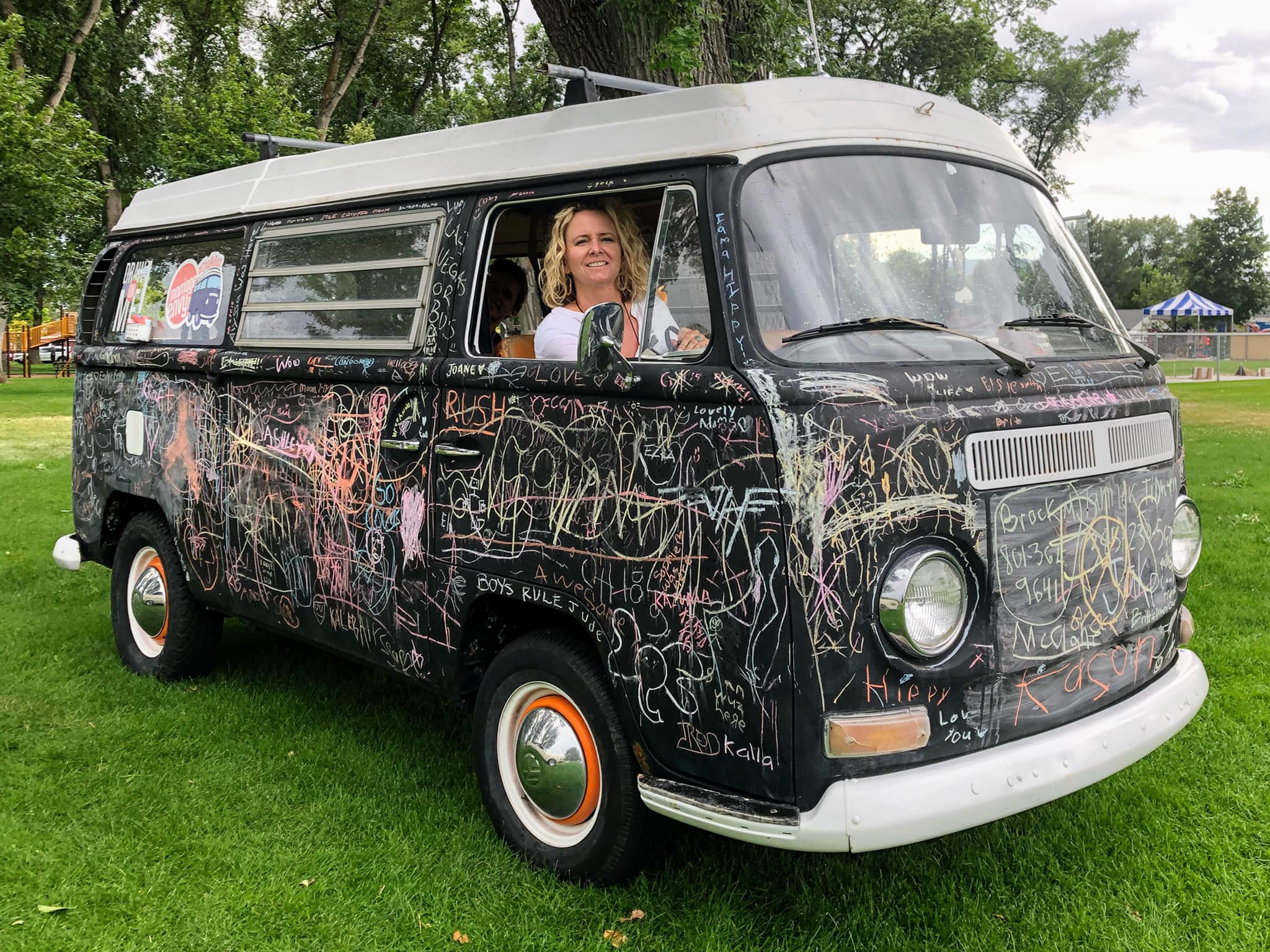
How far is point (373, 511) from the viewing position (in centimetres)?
396

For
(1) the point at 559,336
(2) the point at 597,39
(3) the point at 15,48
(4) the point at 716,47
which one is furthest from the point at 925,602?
(3) the point at 15,48

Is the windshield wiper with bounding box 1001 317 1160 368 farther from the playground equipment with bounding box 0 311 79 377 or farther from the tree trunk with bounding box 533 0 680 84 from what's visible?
the playground equipment with bounding box 0 311 79 377

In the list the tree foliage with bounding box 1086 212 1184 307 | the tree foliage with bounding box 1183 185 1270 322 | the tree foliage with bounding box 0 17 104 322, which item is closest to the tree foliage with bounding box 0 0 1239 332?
the tree foliage with bounding box 0 17 104 322

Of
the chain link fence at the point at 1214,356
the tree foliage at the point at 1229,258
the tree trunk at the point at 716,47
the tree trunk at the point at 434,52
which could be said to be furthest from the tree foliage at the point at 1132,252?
the tree trunk at the point at 716,47

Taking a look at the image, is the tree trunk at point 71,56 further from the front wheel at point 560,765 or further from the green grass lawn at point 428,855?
the front wheel at point 560,765

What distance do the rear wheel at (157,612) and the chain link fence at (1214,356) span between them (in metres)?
32.3

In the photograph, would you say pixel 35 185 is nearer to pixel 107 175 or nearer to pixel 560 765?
pixel 107 175

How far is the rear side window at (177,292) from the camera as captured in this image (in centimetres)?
498

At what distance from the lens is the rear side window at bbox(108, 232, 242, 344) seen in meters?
4.98

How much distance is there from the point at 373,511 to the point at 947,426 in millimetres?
2182

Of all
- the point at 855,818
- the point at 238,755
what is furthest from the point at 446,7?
the point at 855,818

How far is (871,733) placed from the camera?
2.65 metres

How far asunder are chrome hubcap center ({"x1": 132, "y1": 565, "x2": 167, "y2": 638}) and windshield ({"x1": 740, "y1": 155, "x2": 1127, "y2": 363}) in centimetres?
387

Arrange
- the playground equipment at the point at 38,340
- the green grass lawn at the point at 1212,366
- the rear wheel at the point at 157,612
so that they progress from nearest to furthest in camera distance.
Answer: the rear wheel at the point at 157,612 → the green grass lawn at the point at 1212,366 → the playground equipment at the point at 38,340
